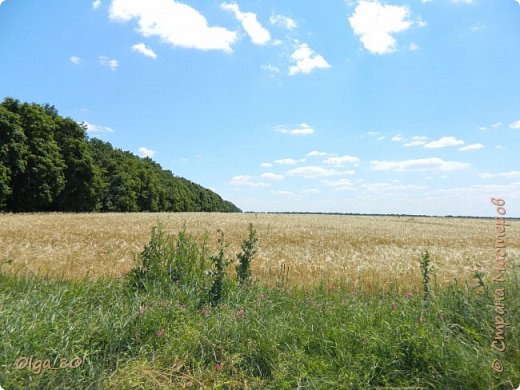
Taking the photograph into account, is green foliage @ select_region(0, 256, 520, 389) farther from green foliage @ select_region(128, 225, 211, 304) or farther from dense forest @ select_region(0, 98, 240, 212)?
dense forest @ select_region(0, 98, 240, 212)

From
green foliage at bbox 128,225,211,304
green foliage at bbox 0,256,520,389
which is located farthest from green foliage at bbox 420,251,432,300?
green foliage at bbox 128,225,211,304

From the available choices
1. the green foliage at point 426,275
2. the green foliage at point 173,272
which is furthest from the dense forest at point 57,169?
the green foliage at point 426,275

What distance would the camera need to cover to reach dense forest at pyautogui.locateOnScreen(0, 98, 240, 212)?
35.9 meters

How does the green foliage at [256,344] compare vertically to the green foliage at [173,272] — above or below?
below

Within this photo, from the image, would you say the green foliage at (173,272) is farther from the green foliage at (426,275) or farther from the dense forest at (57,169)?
the dense forest at (57,169)

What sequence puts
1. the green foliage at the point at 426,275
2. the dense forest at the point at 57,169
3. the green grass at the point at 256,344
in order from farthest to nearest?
the dense forest at the point at 57,169, the green foliage at the point at 426,275, the green grass at the point at 256,344

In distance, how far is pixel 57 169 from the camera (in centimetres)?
4100

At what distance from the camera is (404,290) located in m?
7.60

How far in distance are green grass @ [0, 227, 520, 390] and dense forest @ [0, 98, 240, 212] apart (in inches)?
1469

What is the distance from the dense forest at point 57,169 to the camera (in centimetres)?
3591

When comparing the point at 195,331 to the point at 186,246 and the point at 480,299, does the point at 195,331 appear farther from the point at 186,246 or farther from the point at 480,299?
the point at 480,299

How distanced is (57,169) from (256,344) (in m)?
45.1

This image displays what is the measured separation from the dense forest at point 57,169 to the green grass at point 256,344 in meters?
37.3

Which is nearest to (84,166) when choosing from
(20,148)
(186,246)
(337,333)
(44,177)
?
(44,177)
